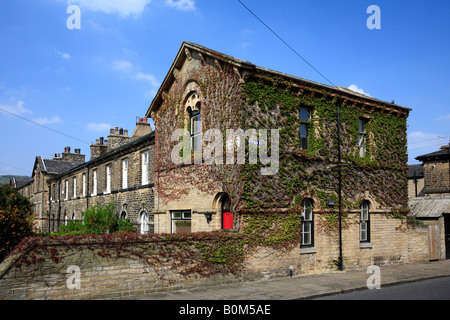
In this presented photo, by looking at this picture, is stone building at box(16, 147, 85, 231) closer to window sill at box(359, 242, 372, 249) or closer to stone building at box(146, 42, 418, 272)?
stone building at box(146, 42, 418, 272)

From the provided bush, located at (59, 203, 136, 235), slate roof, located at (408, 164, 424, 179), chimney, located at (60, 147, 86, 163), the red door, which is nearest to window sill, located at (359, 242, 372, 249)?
the red door

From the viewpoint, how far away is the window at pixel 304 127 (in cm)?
1506

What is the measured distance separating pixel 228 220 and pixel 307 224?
316 centimetres

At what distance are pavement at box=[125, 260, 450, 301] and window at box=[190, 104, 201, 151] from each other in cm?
614

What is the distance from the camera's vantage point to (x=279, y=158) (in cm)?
1366

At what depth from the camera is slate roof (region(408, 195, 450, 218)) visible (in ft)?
63.6

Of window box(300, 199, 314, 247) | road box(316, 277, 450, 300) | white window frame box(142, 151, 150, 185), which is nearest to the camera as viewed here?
road box(316, 277, 450, 300)

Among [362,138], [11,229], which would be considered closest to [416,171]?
[362,138]

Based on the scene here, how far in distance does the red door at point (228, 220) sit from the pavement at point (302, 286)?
233 centimetres

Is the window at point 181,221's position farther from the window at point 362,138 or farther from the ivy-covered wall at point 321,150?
the window at point 362,138

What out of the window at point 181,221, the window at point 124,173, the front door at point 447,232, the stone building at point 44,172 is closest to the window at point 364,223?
the front door at point 447,232

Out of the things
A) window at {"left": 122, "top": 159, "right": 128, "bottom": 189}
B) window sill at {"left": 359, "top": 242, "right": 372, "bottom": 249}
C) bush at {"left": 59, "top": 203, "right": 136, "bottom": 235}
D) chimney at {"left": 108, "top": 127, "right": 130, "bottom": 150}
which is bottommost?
window sill at {"left": 359, "top": 242, "right": 372, "bottom": 249}

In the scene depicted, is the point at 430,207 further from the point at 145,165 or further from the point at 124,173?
the point at 124,173
